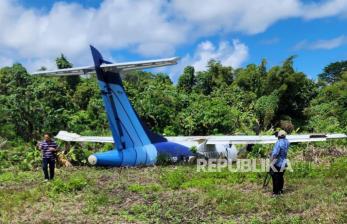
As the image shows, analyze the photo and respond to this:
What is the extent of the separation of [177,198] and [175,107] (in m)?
17.5

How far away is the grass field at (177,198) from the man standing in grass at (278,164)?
298 mm

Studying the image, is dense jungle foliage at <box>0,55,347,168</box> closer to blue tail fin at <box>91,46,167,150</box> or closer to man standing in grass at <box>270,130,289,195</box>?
blue tail fin at <box>91,46,167,150</box>

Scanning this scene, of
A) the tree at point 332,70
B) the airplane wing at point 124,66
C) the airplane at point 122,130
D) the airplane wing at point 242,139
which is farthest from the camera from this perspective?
the tree at point 332,70

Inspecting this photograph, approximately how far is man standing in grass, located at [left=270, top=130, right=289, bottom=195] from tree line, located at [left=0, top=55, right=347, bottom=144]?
29.4 ft

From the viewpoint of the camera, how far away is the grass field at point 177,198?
9.90 m

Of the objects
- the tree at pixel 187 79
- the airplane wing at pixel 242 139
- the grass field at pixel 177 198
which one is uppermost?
the tree at pixel 187 79

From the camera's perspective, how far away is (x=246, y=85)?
3906 cm

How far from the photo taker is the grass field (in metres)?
9.90

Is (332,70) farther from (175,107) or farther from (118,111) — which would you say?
(118,111)

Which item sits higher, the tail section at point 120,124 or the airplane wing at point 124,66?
Result: the airplane wing at point 124,66

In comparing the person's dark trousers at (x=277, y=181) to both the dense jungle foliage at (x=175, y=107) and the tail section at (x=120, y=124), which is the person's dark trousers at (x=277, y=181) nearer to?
the tail section at (x=120, y=124)

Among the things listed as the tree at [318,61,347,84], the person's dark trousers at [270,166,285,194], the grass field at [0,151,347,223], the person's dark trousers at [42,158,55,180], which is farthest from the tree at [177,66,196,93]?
the person's dark trousers at [270,166,285,194]

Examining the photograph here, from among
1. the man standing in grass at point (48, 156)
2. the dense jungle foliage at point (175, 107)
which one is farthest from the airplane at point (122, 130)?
the dense jungle foliage at point (175, 107)

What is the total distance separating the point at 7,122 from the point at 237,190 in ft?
56.9
